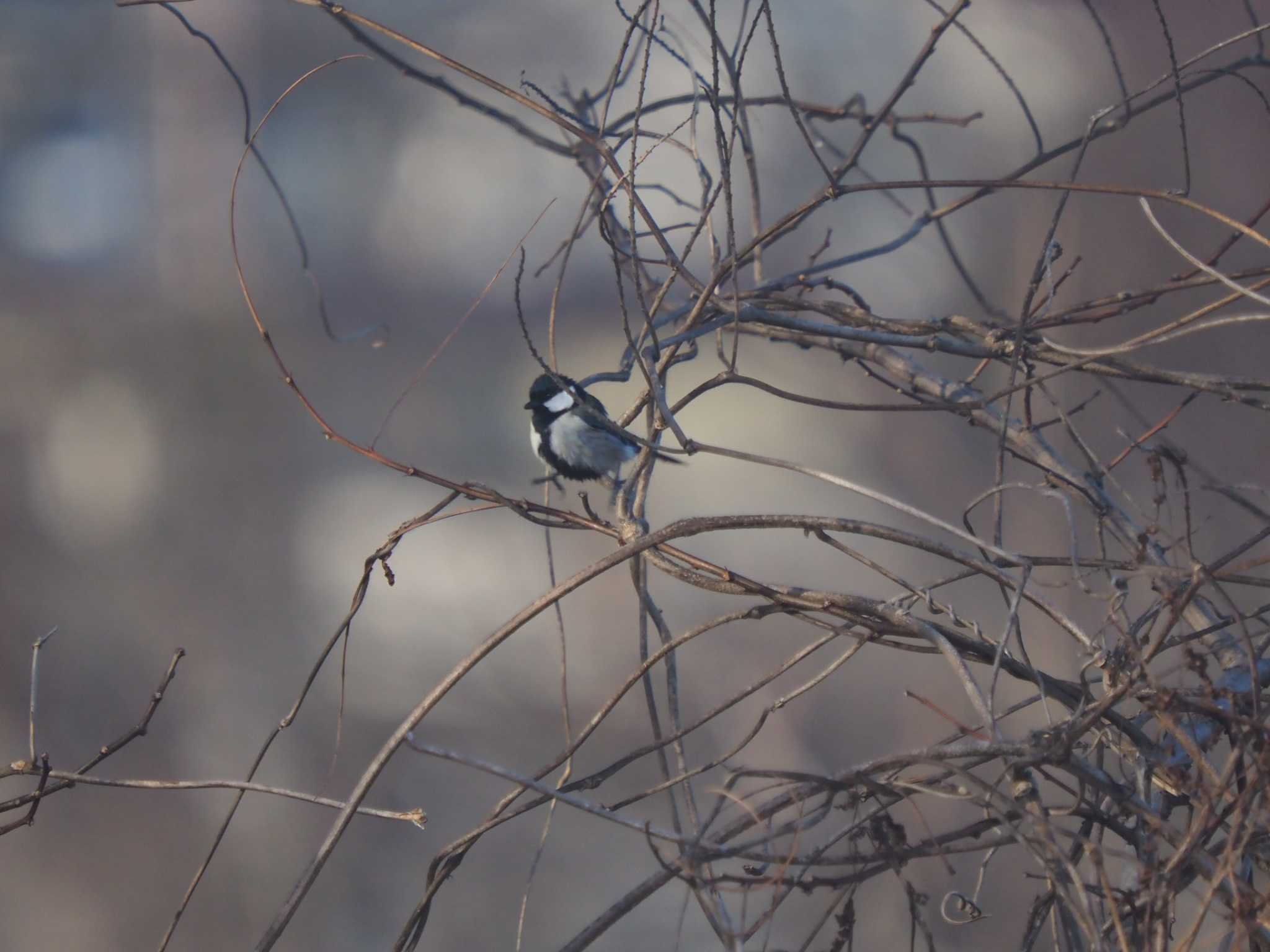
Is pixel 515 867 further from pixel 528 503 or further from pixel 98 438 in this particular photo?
pixel 528 503

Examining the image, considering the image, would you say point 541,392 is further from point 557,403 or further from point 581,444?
point 581,444

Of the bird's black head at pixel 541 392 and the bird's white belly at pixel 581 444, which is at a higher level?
the bird's black head at pixel 541 392

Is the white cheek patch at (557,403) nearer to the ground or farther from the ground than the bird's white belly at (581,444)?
farther from the ground

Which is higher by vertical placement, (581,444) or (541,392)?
(541,392)

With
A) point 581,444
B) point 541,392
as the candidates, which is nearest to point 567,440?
point 581,444

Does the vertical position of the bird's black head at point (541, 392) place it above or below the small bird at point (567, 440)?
above

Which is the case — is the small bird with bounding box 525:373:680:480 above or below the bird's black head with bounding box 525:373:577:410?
below

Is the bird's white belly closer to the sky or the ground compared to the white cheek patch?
closer to the ground

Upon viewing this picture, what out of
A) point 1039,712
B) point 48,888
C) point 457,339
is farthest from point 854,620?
point 48,888

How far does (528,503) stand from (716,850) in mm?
463

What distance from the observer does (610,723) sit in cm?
359

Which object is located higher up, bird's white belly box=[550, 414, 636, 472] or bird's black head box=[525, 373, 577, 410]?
bird's black head box=[525, 373, 577, 410]

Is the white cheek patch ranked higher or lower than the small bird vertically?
higher

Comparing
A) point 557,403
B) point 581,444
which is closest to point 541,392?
point 557,403
